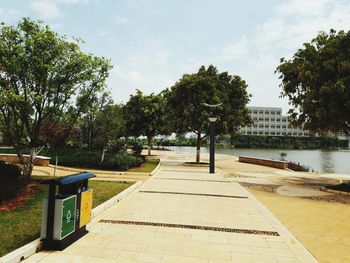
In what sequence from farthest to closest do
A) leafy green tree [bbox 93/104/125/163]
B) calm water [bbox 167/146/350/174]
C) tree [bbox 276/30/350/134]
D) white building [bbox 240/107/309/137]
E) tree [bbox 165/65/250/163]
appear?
white building [bbox 240/107/309/137] < calm water [bbox 167/146/350/174] < tree [bbox 165/65/250/163] < leafy green tree [bbox 93/104/125/163] < tree [bbox 276/30/350/134]

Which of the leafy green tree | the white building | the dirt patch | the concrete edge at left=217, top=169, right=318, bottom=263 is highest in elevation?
the white building

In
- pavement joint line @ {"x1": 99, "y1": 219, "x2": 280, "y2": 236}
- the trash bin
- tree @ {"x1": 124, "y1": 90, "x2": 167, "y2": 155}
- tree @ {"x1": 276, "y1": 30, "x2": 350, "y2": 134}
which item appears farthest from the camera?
tree @ {"x1": 124, "y1": 90, "x2": 167, "y2": 155}

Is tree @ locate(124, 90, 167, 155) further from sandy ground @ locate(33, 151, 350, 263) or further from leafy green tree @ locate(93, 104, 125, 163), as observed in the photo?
sandy ground @ locate(33, 151, 350, 263)

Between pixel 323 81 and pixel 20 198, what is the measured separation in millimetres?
14929

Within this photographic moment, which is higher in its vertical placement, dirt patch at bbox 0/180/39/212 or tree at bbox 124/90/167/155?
tree at bbox 124/90/167/155

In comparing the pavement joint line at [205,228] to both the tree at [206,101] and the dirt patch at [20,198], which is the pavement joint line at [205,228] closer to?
the dirt patch at [20,198]

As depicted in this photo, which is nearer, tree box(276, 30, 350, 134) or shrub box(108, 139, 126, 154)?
tree box(276, 30, 350, 134)

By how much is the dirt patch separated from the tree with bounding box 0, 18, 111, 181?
561 millimetres

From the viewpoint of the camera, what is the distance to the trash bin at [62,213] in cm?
598

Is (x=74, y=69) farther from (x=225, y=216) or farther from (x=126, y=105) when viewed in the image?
(x=126, y=105)

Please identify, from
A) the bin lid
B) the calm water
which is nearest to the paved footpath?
the bin lid

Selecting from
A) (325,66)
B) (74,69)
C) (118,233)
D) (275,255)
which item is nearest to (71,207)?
(118,233)

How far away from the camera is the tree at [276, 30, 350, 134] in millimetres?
14430

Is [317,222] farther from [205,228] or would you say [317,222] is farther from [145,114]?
[145,114]
